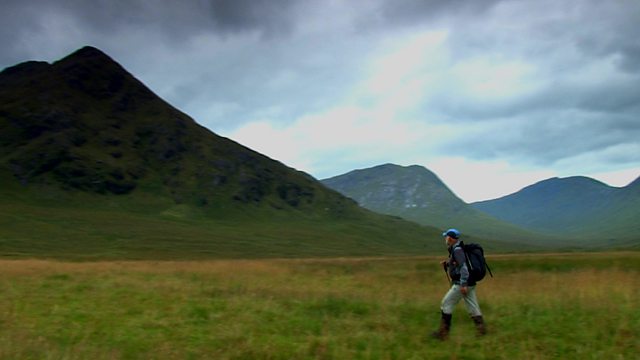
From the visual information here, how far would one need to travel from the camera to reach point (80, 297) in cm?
1734

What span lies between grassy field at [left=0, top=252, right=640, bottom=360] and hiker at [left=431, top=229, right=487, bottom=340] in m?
0.30

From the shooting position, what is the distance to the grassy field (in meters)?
10.7

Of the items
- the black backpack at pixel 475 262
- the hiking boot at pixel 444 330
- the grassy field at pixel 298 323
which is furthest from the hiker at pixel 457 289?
the grassy field at pixel 298 323

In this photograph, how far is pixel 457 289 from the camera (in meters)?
12.0

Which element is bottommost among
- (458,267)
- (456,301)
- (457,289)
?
(456,301)

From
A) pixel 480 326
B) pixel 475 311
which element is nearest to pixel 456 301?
pixel 475 311

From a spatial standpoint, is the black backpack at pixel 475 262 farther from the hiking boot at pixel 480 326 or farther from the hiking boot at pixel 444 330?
the hiking boot at pixel 444 330

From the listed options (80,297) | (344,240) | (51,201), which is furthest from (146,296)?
(51,201)

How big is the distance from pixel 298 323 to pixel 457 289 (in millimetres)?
4190

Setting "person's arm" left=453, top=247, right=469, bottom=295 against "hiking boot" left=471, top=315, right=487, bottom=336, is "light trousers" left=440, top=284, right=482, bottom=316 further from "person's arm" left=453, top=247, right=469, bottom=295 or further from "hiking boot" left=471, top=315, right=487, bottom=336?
"person's arm" left=453, top=247, right=469, bottom=295

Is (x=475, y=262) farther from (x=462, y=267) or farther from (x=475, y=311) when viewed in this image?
(x=475, y=311)

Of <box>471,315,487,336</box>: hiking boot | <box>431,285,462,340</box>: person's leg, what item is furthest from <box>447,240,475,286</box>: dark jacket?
<box>471,315,487,336</box>: hiking boot

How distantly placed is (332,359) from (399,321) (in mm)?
4066

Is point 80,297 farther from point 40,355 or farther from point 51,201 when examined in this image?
point 51,201
